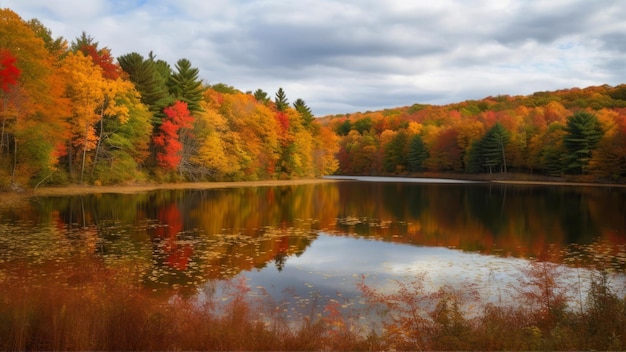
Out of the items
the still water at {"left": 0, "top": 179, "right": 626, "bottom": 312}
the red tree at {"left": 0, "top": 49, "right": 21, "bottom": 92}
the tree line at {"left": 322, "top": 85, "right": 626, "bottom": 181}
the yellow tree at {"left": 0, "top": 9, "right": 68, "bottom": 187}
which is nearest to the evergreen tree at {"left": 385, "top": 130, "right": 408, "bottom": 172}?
the tree line at {"left": 322, "top": 85, "right": 626, "bottom": 181}

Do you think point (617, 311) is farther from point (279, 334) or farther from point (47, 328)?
point (47, 328)

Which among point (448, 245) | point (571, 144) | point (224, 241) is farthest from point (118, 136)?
point (571, 144)

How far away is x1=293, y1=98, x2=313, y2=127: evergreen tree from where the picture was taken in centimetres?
8922

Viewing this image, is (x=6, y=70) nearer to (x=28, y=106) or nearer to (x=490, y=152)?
(x=28, y=106)

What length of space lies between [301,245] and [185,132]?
43566 mm

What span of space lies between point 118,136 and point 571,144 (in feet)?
229

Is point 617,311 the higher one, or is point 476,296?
point 617,311

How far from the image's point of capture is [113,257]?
15.1 metres

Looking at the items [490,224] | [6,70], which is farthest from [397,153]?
[6,70]

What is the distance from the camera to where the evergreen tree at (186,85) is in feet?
197

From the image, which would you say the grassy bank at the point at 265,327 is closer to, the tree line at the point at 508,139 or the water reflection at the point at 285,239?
the water reflection at the point at 285,239

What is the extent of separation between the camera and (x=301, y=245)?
18.5m

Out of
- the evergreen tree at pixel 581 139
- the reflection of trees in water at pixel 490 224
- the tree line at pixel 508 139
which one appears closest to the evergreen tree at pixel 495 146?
the tree line at pixel 508 139

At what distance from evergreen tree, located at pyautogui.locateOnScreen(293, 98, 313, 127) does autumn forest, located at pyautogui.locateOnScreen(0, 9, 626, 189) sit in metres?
0.20
